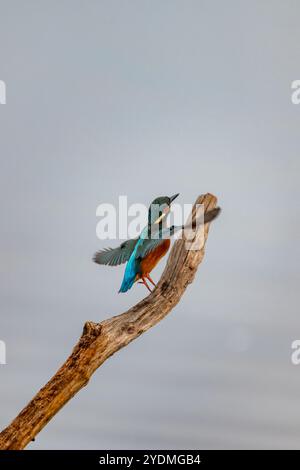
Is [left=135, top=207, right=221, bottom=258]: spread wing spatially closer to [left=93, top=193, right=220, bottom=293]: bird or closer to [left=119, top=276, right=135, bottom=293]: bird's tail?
[left=93, top=193, right=220, bottom=293]: bird

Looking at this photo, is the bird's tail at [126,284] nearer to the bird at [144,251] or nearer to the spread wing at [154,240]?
the bird at [144,251]

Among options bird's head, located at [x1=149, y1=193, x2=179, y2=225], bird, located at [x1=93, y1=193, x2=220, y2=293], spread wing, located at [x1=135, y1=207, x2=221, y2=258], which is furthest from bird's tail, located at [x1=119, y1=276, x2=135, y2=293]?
bird's head, located at [x1=149, y1=193, x2=179, y2=225]

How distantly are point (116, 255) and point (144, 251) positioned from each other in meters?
0.35

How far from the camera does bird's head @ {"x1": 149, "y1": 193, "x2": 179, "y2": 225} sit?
25.8ft

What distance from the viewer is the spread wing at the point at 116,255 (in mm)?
7914

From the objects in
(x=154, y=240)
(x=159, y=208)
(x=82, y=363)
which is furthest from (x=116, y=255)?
(x=82, y=363)

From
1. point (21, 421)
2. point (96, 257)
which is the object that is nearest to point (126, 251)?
point (96, 257)

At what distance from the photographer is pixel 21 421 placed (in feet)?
21.1

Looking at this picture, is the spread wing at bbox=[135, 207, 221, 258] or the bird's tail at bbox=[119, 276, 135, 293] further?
the bird's tail at bbox=[119, 276, 135, 293]

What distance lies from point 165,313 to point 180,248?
2.75 feet

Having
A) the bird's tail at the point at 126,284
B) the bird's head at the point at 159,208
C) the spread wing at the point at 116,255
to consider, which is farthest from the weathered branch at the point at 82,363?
the bird's head at the point at 159,208
